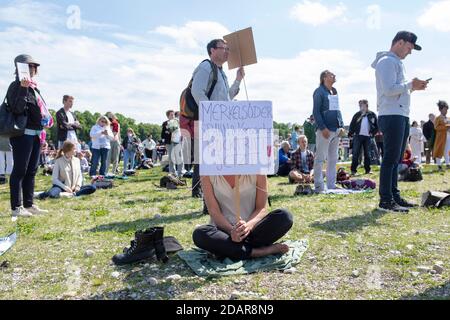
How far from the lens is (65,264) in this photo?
17.2 feet

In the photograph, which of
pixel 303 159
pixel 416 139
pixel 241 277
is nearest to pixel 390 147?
pixel 241 277

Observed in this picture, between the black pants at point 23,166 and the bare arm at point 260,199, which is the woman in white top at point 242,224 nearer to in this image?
the bare arm at point 260,199

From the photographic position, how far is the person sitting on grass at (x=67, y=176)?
11625 millimetres

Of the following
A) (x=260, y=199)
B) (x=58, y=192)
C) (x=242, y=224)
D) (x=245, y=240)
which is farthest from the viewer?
(x=58, y=192)

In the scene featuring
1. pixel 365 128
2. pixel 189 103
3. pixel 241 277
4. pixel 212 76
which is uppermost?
pixel 212 76

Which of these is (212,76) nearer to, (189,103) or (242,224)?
(189,103)

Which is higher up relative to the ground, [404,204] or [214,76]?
[214,76]

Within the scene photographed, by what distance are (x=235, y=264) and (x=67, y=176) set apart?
8300 millimetres

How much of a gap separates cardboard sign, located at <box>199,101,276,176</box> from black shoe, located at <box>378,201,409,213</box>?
380cm

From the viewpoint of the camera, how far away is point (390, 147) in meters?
7.77

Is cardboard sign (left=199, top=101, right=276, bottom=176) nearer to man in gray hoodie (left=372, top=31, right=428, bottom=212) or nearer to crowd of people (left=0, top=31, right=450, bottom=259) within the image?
crowd of people (left=0, top=31, right=450, bottom=259)

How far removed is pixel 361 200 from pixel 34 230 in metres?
6.07

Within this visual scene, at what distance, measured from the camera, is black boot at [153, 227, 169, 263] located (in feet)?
16.8
